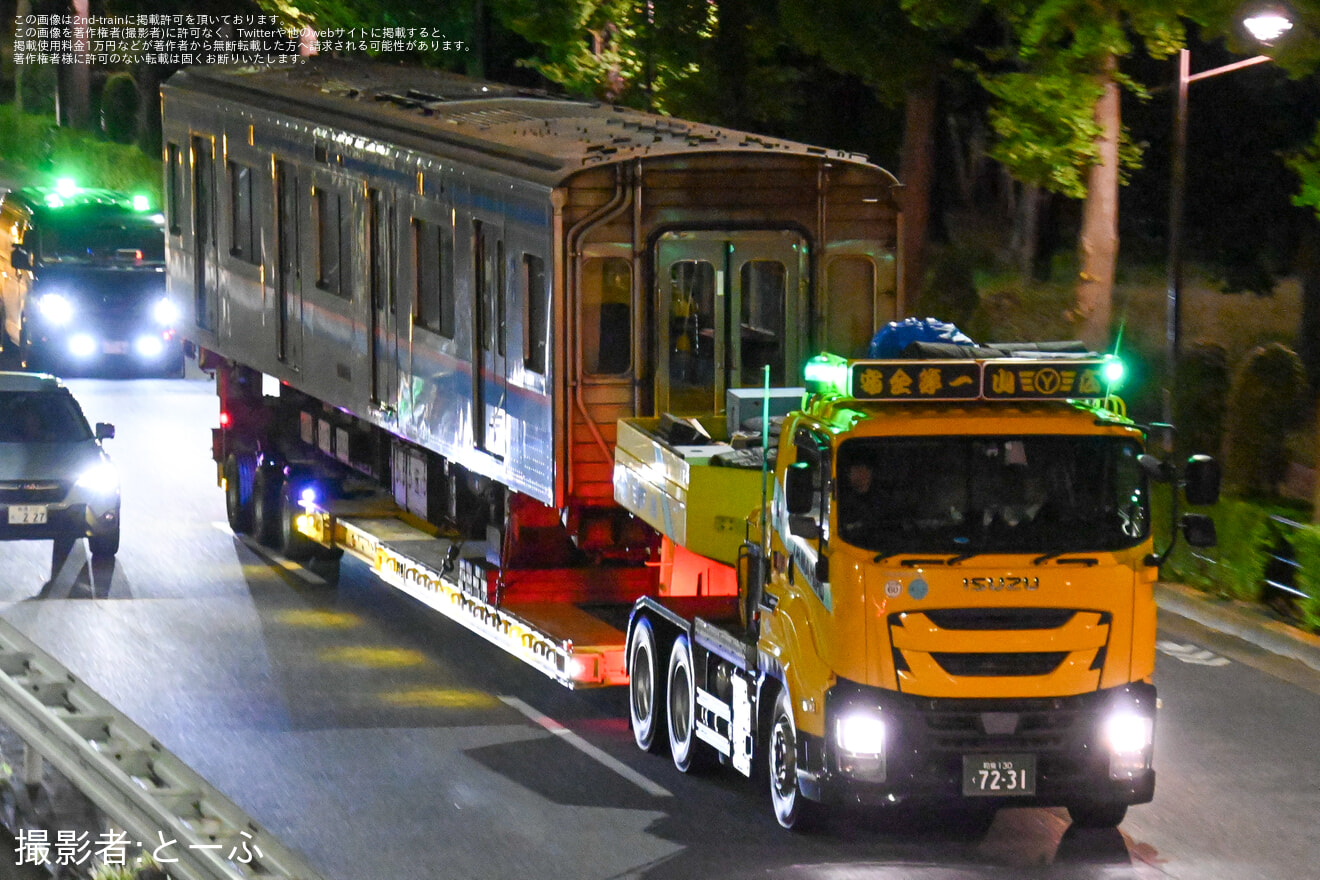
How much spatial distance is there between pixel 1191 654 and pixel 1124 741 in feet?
19.5

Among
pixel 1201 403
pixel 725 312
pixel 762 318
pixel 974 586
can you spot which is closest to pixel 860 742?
pixel 974 586

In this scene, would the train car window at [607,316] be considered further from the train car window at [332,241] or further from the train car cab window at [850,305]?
the train car window at [332,241]

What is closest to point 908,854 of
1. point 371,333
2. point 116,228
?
point 371,333

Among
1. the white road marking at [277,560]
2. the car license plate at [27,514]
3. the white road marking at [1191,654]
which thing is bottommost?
the white road marking at [277,560]

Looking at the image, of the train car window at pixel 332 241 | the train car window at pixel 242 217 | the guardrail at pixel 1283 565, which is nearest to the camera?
the guardrail at pixel 1283 565

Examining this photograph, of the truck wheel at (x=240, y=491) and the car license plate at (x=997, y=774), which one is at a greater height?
the car license plate at (x=997, y=774)

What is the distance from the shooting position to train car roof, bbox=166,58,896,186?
1479cm

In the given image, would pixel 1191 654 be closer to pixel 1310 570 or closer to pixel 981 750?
pixel 1310 570

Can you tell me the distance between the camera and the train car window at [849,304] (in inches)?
596

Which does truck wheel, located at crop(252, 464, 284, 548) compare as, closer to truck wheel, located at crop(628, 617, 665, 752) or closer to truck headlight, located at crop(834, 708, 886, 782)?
truck wheel, located at crop(628, 617, 665, 752)

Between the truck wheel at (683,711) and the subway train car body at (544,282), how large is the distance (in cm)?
175

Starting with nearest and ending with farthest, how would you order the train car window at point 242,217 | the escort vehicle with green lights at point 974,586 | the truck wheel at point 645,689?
the escort vehicle with green lights at point 974,586, the truck wheel at point 645,689, the train car window at point 242,217

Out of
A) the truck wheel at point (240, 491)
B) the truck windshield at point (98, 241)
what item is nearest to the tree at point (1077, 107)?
the truck wheel at point (240, 491)

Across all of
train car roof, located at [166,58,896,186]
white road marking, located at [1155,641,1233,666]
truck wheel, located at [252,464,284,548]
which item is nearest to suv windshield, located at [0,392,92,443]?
truck wheel, located at [252,464,284,548]
